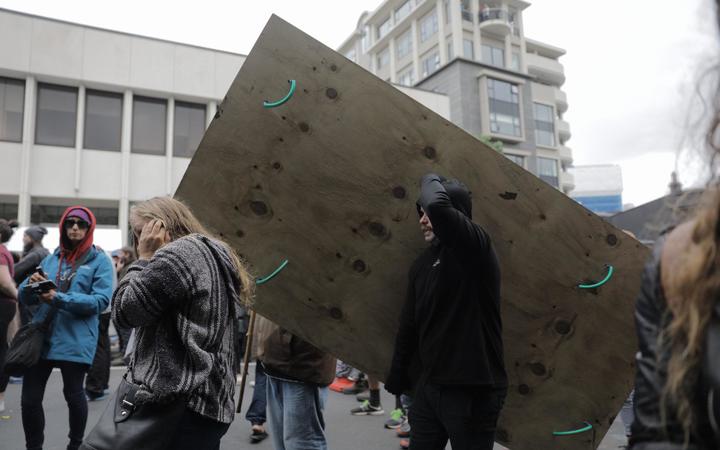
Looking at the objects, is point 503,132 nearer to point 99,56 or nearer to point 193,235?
point 99,56

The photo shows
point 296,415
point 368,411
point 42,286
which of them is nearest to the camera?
point 296,415

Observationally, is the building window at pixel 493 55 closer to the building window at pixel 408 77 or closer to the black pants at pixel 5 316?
the building window at pixel 408 77

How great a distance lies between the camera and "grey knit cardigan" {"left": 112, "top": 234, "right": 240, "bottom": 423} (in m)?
1.89

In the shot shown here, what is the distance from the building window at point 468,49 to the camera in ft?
132

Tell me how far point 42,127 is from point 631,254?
18.7m

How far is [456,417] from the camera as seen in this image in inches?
81.7

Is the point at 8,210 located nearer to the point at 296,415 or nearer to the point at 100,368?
the point at 100,368

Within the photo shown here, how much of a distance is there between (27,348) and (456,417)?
9.12ft

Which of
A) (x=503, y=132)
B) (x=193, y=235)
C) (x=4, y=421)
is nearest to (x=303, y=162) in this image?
(x=193, y=235)

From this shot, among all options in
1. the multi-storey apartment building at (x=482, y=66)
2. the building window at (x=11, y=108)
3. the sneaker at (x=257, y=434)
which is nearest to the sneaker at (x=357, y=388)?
the sneaker at (x=257, y=434)

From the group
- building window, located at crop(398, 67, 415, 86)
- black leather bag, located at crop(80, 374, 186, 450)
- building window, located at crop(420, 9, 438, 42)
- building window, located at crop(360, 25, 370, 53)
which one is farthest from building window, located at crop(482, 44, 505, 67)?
black leather bag, located at crop(80, 374, 186, 450)

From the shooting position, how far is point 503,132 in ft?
117

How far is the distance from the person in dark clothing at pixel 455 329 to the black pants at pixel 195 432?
2.80ft

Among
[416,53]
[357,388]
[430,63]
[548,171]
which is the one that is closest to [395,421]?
[357,388]
